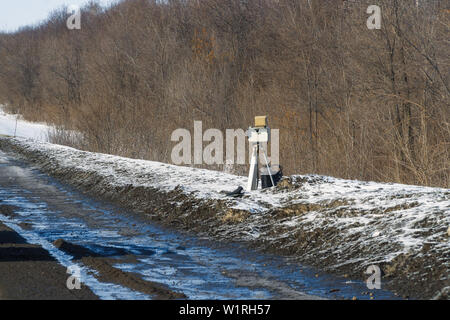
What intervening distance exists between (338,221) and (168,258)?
7.47ft

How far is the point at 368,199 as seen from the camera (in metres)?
8.05

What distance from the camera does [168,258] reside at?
6.94 m

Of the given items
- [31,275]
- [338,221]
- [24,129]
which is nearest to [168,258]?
[31,275]

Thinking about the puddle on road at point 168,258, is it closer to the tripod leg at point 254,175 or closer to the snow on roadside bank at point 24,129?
the tripod leg at point 254,175

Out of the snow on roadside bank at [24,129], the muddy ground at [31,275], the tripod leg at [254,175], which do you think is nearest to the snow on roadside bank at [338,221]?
the tripod leg at [254,175]

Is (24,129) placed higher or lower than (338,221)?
higher

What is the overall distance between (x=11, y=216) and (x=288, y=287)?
5782mm

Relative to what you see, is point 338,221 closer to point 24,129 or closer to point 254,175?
point 254,175

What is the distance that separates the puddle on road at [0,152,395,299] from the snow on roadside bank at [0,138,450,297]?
42 cm

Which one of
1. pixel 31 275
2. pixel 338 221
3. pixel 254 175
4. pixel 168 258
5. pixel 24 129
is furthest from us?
pixel 24 129

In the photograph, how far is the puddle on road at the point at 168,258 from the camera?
550 centimetres
